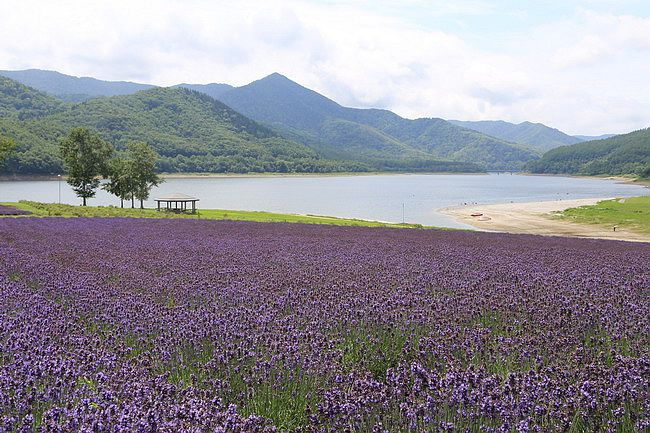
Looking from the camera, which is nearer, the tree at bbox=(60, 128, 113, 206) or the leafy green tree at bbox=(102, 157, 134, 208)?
the leafy green tree at bbox=(102, 157, 134, 208)

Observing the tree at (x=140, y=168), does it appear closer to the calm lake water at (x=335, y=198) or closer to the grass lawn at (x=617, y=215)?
the calm lake water at (x=335, y=198)

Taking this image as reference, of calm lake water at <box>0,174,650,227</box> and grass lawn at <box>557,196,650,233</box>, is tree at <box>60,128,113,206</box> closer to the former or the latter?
calm lake water at <box>0,174,650,227</box>

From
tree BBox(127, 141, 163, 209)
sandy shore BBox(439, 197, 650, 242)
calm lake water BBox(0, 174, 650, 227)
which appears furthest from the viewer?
calm lake water BBox(0, 174, 650, 227)

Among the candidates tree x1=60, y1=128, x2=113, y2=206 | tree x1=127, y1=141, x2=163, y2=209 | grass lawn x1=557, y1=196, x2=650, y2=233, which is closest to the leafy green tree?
tree x1=127, y1=141, x2=163, y2=209

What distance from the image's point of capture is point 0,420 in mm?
3750

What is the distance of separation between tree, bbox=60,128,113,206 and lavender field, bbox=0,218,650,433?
45830 millimetres

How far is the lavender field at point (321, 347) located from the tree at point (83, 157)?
45830 mm

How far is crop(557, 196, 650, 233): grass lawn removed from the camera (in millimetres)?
49291

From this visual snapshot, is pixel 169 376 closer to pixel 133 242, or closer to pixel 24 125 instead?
pixel 133 242

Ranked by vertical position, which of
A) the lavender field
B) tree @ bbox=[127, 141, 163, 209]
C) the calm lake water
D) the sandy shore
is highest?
tree @ bbox=[127, 141, 163, 209]

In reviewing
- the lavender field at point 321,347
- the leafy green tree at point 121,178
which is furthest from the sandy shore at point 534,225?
the lavender field at point 321,347

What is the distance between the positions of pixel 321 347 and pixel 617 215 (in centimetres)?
5854

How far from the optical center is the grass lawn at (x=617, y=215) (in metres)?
49.3

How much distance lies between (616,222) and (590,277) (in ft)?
155
